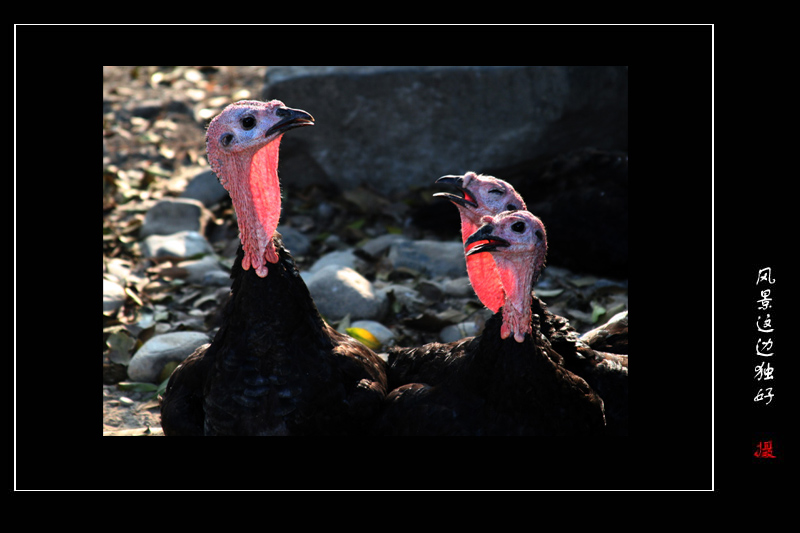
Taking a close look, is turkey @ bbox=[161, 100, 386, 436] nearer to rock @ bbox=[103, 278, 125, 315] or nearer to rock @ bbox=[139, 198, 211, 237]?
rock @ bbox=[103, 278, 125, 315]

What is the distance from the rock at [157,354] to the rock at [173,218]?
2.29 m

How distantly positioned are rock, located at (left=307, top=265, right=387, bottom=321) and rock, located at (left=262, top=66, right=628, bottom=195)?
2.35 meters

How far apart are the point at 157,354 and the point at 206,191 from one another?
320 centimetres

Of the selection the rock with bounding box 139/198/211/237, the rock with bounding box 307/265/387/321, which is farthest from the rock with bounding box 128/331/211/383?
the rock with bounding box 139/198/211/237

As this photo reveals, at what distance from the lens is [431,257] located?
6914mm

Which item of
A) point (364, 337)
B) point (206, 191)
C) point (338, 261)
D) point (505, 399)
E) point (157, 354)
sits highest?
point (206, 191)

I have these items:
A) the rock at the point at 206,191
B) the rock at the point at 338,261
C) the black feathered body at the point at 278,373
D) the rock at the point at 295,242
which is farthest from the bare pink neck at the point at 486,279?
the rock at the point at 206,191

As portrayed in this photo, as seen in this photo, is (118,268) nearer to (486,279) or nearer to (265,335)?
(265,335)

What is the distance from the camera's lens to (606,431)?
4004 millimetres

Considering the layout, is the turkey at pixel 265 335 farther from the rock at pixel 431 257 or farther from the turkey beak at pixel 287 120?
the rock at pixel 431 257

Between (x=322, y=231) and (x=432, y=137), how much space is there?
145 centimetres

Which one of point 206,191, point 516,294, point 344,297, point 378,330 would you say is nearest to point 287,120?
point 516,294

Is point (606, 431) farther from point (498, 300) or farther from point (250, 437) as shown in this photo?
point (250, 437)

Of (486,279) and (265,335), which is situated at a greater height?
(486,279)
